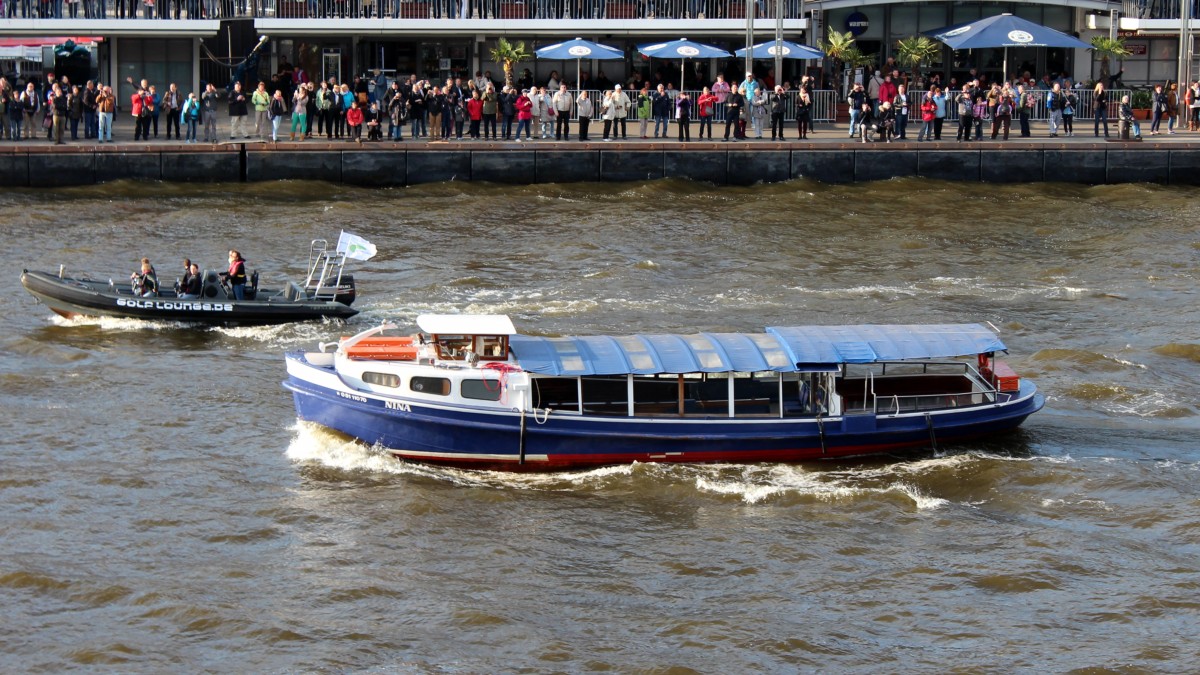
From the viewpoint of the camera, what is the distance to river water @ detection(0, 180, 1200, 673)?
60.0 feet

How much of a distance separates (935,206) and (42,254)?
2152 cm

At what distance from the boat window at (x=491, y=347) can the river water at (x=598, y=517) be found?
5.49 ft

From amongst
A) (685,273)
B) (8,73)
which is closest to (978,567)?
(685,273)

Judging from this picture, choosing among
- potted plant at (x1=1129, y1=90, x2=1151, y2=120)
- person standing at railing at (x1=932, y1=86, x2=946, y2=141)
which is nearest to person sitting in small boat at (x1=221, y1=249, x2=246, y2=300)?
person standing at railing at (x1=932, y1=86, x2=946, y2=141)

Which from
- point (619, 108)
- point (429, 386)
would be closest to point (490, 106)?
point (619, 108)

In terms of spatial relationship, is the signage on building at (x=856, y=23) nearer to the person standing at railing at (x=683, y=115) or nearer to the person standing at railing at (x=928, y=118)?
the person standing at railing at (x=928, y=118)

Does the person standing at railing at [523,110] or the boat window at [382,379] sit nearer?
the boat window at [382,379]

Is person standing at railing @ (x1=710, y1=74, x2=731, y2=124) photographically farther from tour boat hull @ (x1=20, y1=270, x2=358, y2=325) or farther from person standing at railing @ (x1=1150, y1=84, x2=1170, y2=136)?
tour boat hull @ (x1=20, y1=270, x2=358, y2=325)

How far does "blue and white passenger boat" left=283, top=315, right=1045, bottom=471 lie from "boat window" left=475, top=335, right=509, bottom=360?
25 millimetres

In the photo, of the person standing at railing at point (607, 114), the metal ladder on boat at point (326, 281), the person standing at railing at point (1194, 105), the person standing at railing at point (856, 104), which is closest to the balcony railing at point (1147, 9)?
the person standing at railing at point (1194, 105)

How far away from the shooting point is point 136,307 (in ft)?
99.9

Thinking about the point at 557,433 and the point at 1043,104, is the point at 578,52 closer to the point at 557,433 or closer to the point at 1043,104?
the point at 1043,104

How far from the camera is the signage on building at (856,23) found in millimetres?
52938

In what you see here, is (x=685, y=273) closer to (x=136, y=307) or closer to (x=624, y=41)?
(x=136, y=307)
